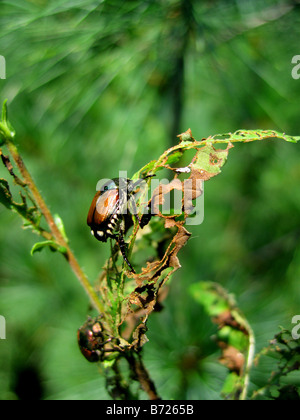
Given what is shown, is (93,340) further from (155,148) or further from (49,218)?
(155,148)

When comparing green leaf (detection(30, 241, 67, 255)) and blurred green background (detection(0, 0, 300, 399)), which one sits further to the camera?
blurred green background (detection(0, 0, 300, 399))

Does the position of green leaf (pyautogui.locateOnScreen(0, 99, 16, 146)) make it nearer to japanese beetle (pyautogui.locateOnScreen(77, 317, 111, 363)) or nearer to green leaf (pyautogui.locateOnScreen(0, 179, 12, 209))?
green leaf (pyautogui.locateOnScreen(0, 179, 12, 209))

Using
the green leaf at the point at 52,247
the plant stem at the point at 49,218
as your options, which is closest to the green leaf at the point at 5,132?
the plant stem at the point at 49,218

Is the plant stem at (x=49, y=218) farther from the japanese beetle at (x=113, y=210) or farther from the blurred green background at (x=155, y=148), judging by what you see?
the blurred green background at (x=155, y=148)

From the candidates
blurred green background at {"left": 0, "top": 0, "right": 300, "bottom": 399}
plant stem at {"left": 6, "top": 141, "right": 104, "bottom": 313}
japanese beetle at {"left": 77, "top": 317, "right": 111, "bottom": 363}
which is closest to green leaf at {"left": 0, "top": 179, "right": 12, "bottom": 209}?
plant stem at {"left": 6, "top": 141, "right": 104, "bottom": 313}

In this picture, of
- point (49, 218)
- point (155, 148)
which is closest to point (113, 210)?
point (49, 218)

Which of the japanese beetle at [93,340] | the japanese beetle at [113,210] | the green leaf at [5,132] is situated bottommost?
the japanese beetle at [93,340]
